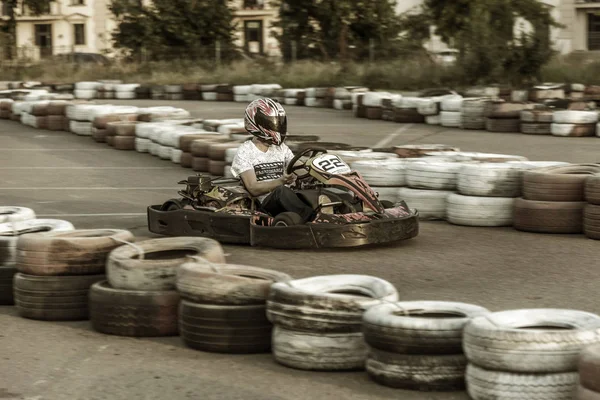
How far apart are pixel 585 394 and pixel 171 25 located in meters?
38.3

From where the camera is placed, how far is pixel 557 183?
27.4ft

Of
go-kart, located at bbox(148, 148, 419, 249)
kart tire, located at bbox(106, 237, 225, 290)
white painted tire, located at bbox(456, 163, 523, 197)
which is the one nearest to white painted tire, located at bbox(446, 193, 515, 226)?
white painted tire, located at bbox(456, 163, 523, 197)

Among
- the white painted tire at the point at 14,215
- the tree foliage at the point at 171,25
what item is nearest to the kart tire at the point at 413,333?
the white painted tire at the point at 14,215

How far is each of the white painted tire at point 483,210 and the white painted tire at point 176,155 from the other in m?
5.65

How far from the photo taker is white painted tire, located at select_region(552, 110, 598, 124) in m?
16.7

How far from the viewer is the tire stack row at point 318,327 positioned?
487cm

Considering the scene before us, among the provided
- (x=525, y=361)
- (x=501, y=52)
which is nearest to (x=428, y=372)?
(x=525, y=361)

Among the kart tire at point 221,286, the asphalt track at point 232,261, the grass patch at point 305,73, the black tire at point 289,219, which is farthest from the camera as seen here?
the grass patch at point 305,73

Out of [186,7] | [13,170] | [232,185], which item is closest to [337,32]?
[186,7]

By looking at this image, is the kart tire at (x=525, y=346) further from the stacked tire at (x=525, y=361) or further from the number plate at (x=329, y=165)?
the number plate at (x=329, y=165)

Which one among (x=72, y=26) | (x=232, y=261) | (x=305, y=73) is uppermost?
(x=72, y=26)

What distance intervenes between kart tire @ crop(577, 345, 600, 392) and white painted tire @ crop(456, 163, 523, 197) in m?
4.85

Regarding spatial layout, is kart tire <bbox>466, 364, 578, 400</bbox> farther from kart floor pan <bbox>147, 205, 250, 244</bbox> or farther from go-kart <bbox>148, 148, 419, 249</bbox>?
kart floor pan <bbox>147, 205, 250, 244</bbox>

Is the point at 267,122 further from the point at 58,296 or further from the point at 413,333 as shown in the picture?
the point at 413,333
